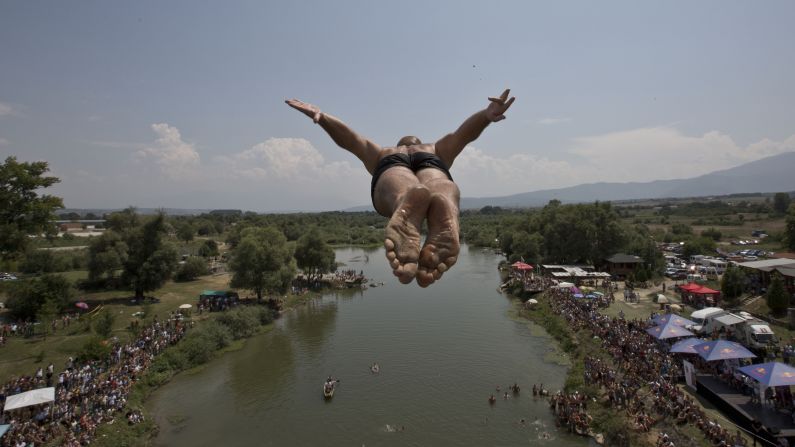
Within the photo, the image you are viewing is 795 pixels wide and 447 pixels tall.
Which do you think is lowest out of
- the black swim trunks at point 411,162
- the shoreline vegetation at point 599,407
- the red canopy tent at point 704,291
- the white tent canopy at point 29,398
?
the shoreline vegetation at point 599,407

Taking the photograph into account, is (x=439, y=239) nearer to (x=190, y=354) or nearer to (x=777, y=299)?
(x=190, y=354)

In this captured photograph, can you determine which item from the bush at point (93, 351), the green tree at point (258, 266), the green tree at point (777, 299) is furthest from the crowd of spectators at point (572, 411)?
the green tree at point (258, 266)

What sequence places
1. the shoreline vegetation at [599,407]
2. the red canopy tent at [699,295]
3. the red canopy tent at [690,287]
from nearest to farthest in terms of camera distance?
the shoreline vegetation at [599,407], the red canopy tent at [699,295], the red canopy tent at [690,287]

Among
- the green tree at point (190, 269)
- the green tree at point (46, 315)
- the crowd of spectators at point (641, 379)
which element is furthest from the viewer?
the green tree at point (190, 269)

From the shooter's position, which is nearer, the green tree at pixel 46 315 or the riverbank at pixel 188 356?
the riverbank at pixel 188 356

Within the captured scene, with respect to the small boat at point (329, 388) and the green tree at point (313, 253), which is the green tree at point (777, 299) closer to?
the small boat at point (329, 388)

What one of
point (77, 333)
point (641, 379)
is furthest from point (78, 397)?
point (641, 379)

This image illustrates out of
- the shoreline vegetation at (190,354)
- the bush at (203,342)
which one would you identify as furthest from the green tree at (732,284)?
the bush at (203,342)

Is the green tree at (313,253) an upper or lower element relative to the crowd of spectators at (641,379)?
upper

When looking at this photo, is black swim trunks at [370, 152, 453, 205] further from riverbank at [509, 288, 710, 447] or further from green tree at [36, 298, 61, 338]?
green tree at [36, 298, 61, 338]
